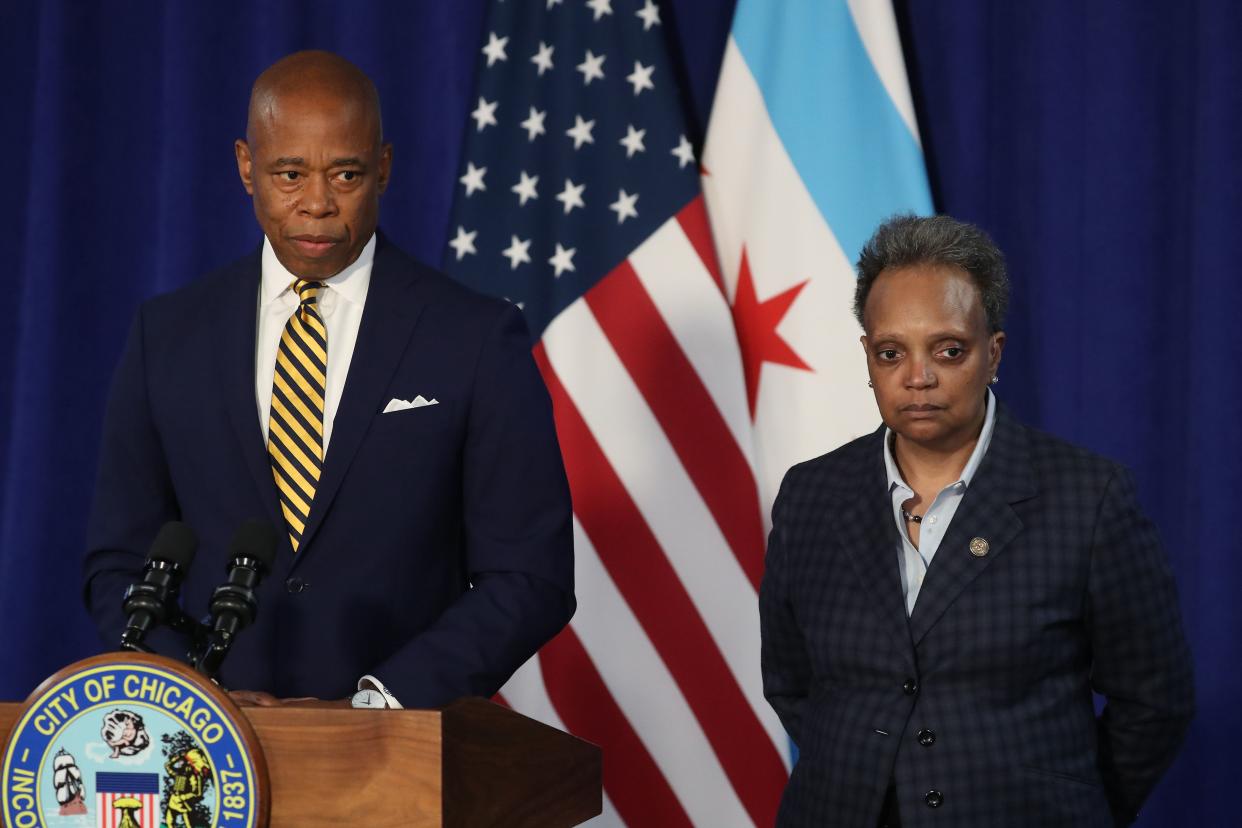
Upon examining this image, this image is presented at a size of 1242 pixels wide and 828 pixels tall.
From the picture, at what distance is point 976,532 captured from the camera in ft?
6.73

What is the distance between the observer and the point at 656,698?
127 inches

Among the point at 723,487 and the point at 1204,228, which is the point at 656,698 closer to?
the point at 723,487

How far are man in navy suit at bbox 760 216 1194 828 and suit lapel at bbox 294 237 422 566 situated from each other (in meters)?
0.63

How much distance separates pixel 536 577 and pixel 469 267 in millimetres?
1384

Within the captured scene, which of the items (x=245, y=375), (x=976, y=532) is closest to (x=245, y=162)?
(x=245, y=375)

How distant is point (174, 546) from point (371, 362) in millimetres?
597

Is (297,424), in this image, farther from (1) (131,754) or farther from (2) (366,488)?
(1) (131,754)

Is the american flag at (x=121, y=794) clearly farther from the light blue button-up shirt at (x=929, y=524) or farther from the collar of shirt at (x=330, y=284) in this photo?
the light blue button-up shirt at (x=929, y=524)

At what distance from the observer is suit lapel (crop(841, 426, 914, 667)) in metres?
2.05

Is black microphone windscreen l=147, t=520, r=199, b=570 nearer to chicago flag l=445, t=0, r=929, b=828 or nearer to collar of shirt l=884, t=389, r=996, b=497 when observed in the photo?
collar of shirt l=884, t=389, r=996, b=497

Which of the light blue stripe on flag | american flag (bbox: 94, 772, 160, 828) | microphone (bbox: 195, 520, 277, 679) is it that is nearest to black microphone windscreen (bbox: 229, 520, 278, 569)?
microphone (bbox: 195, 520, 277, 679)

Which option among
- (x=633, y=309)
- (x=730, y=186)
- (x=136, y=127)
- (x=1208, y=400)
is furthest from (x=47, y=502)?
(x=1208, y=400)

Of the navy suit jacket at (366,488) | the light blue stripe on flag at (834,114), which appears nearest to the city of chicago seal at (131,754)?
the navy suit jacket at (366,488)

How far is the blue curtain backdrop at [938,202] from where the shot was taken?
3064 mm
